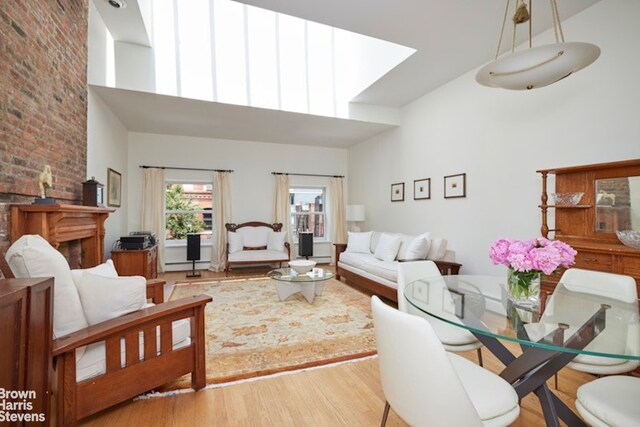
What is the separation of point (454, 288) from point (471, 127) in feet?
8.48

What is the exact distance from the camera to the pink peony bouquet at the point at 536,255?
4.59 feet

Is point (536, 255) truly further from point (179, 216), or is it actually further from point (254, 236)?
point (179, 216)

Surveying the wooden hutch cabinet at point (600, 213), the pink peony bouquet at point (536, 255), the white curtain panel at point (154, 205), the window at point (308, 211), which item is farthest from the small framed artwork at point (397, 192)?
the white curtain panel at point (154, 205)

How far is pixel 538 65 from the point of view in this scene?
65.3 inches

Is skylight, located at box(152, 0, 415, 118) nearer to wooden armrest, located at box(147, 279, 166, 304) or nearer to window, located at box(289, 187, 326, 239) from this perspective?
window, located at box(289, 187, 326, 239)

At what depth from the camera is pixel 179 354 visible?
1.85 metres

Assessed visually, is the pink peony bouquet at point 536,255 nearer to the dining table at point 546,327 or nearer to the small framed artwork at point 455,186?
the dining table at point 546,327

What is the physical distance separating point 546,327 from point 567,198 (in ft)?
5.95

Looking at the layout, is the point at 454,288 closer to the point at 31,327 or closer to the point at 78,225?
the point at 31,327

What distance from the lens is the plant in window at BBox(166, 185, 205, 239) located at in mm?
6113

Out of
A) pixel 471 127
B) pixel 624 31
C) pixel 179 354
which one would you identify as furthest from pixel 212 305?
pixel 624 31

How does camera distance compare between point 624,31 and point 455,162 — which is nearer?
point 624,31

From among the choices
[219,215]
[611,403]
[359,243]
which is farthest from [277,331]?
[219,215]

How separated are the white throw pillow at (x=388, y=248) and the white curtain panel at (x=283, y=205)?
2564 millimetres
